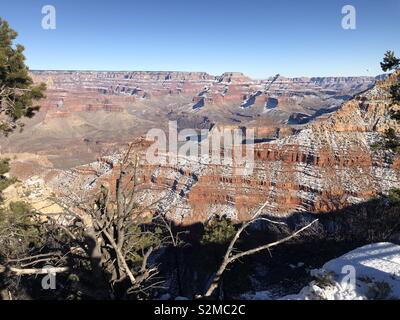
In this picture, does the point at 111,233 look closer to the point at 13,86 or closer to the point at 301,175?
the point at 13,86

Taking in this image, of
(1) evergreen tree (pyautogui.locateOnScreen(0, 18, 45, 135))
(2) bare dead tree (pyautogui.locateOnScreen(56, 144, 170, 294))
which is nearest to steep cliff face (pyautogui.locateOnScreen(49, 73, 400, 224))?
(1) evergreen tree (pyautogui.locateOnScreen(0, 18, 45, 135))

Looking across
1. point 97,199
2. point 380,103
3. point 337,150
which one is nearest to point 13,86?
point 97,199

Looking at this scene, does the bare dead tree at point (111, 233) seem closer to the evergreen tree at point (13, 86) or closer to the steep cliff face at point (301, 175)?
the evergreen tree at point (13, 86)

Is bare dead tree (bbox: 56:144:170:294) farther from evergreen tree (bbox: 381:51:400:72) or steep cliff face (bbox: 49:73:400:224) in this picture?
steep cliff face (bbox: 49:73:400:224)

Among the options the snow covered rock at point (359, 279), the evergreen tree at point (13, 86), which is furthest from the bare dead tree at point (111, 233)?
the evergreen tree at point (13, 86)

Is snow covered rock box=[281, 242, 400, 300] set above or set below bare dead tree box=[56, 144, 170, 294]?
below
